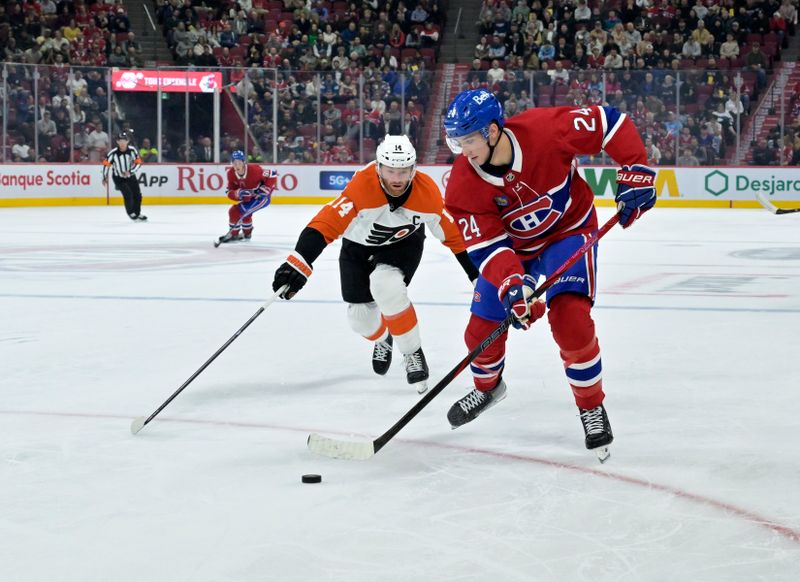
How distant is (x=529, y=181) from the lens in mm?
3250

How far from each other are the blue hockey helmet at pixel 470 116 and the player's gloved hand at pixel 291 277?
2.45ft

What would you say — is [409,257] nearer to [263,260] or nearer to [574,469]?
[574,469]

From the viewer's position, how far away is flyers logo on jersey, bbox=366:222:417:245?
4223mm

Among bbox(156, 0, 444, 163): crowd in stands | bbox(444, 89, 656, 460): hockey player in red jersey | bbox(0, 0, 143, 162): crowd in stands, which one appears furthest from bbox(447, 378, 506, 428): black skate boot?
bbox(156, 0, 444, 163): crowd in stands

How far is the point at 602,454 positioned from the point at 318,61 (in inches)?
647

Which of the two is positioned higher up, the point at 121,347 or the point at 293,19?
the point at 293,19

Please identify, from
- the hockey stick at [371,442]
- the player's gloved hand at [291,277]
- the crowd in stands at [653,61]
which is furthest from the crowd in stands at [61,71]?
the hockey stick at [371,442]

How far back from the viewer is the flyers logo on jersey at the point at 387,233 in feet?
13.9

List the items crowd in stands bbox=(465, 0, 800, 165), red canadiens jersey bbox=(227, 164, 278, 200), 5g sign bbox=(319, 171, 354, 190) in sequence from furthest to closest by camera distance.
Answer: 1. 5g sign bbox=(319, 171, 354, 190)
2. crowd in stands bbox=(465, 0, 800, 165)
3. red canadiens jersey bbox=(227, 164, 278, 200)

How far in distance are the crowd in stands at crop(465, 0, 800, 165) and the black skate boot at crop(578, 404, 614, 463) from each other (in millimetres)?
13444

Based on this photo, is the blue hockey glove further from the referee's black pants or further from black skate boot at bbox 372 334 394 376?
black skate boot at bbox 372 334 394 376

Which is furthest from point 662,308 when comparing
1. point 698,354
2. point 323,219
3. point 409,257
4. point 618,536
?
point 618,536

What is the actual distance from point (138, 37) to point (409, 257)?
17007mm

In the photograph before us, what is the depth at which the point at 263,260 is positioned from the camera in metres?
9.13
